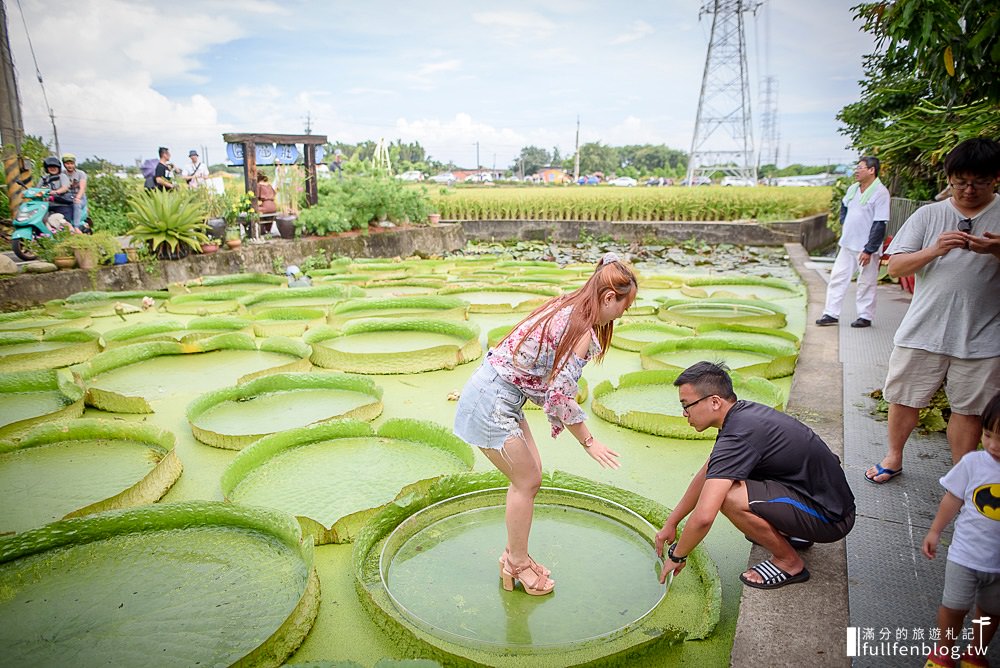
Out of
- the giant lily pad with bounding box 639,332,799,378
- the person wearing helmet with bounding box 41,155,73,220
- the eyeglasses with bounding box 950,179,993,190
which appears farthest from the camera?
the person wearing helmet with bounding box 41,155,73,220

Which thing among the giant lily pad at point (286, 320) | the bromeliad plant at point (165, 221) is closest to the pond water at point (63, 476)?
the giant lily pad at point (286, 320)

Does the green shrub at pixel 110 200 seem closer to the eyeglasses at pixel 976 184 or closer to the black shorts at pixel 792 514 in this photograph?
the black shorts at pixel 792 514

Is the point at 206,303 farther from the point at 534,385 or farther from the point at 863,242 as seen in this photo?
the point at 863,242

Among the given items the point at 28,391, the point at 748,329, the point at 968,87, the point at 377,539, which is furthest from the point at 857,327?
the point at 28,391

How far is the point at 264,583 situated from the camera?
7.29ft

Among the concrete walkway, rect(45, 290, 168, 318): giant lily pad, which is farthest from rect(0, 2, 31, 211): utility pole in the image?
the concrete walkway

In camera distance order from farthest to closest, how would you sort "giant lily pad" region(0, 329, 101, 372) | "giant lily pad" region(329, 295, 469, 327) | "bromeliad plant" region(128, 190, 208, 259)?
"bromeliad plant" region(128, 190, 208, 259), "giant lily pad" region(329, 295, 469, 327), "giant lily pad" region(0, 329, 101, 372)

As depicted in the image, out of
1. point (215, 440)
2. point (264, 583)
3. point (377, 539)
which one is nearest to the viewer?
point (264, 583)

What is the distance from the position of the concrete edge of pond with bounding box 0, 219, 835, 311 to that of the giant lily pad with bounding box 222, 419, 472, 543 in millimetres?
5805

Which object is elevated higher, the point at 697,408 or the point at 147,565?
the point at 697,408

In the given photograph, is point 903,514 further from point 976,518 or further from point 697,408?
point 697,408

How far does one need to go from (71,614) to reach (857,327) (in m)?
5.70

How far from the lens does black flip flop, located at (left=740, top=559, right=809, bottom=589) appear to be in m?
1.99

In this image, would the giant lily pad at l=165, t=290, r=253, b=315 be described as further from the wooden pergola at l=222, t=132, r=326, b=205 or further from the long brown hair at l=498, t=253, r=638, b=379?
the long brown hair at l=498, t=253, r=638, b=379
